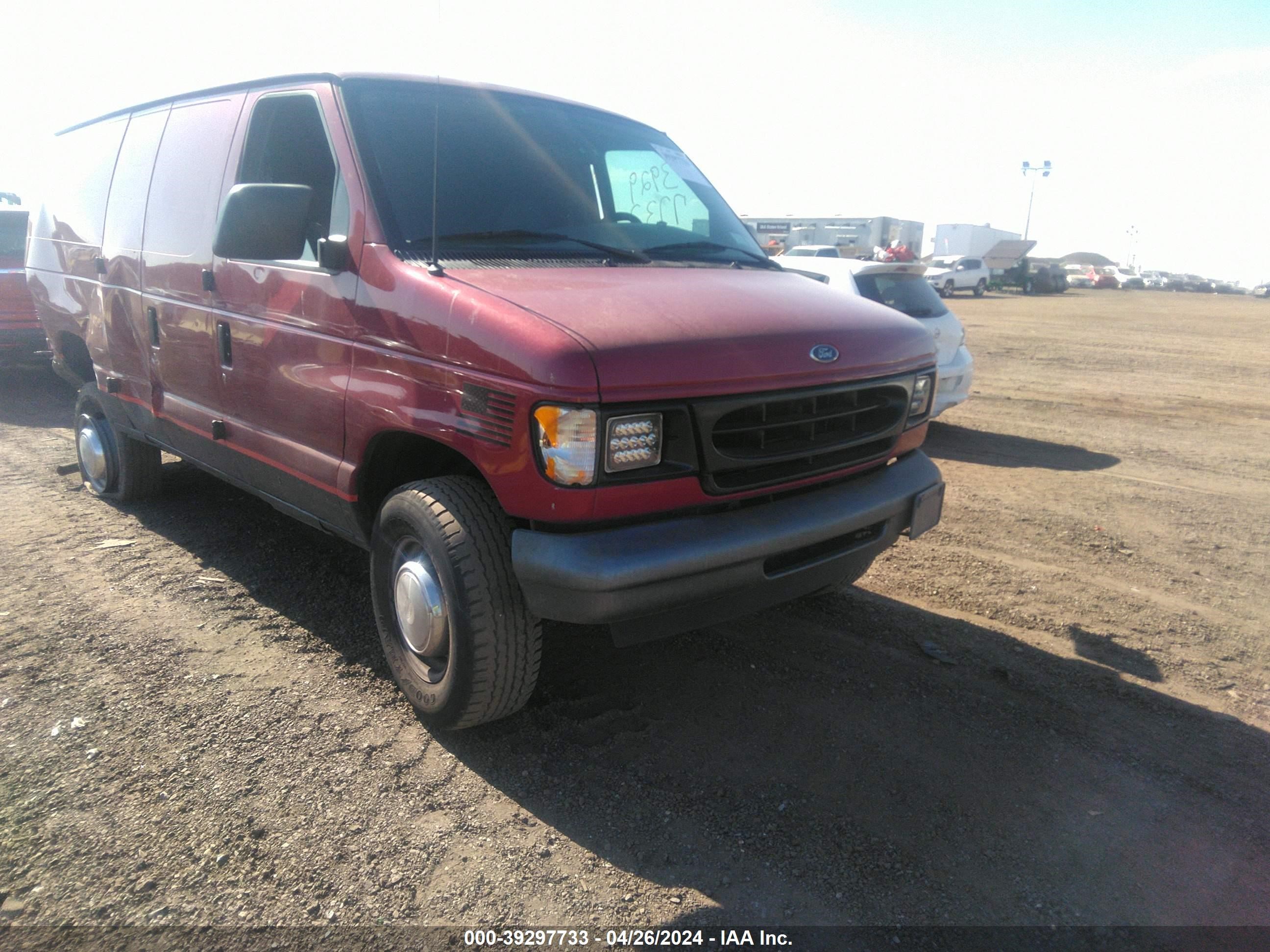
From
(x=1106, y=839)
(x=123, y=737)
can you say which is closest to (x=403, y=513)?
(x=123, y=737)

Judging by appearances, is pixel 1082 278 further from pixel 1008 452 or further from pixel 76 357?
pixel 76 357

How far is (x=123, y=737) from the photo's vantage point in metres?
3.07

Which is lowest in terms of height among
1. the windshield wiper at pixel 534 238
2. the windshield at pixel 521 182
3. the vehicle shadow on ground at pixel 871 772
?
the vehicle shadow on ground at pixel 871 772

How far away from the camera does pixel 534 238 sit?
338 cm

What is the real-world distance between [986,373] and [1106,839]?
11379 mm

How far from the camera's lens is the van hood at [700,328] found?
8.46 ft

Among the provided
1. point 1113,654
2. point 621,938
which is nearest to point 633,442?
point 621,938

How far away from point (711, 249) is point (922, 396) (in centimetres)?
115

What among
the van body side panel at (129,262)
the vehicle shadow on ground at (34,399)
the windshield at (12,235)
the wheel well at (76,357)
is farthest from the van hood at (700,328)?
the windshield at (12,235)

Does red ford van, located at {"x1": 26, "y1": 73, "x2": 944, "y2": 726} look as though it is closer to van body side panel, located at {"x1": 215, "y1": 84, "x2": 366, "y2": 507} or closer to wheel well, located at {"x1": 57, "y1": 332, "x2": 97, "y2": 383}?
van body side panel, located at {"x1": 215, "y1": 84, "x2": 366, "y2": 507}

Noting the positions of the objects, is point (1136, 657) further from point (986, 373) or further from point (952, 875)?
point (986, 373)

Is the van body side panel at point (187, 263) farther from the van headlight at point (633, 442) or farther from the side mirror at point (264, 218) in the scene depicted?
the van headlight at point (633, 442)

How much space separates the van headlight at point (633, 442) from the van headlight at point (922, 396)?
4.43 feet

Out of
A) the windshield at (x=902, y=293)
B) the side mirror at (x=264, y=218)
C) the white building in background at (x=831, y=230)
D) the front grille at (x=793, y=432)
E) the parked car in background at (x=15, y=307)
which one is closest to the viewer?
the front grille at (x=793, y=432)
